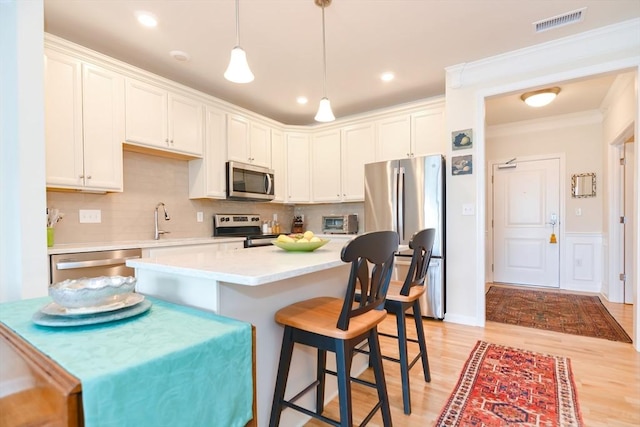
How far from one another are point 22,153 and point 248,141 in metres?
2.42

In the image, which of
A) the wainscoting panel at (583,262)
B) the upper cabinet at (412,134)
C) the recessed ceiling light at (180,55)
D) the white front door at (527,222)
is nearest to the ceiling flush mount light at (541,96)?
the upper cabinet at (412,134)

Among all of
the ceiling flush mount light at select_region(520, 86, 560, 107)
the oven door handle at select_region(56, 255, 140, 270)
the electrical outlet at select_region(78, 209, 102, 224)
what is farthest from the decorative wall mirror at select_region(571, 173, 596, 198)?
the electrical outlet at select_region(78, 209, 102, 224)

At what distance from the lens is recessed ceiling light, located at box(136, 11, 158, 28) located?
91.5 inches

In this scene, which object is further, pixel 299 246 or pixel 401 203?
pixel 401 203

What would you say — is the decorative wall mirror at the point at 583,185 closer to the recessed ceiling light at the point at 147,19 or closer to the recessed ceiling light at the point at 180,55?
the recessed ceiling light at the point at 180,55

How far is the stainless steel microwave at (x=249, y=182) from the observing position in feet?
12.2

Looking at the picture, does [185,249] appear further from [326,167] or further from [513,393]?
[513,393]

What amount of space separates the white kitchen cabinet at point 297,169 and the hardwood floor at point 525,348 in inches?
85.5

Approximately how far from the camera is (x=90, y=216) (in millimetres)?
2848

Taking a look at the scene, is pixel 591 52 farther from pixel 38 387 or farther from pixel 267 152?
pixel 38 387

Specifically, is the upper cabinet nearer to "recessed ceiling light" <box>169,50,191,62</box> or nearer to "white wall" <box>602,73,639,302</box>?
"white wall" <box>602,73,639,302</box>

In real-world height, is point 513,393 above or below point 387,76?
below

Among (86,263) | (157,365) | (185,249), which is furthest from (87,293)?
(185,249)

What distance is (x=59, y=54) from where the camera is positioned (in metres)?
2.44
